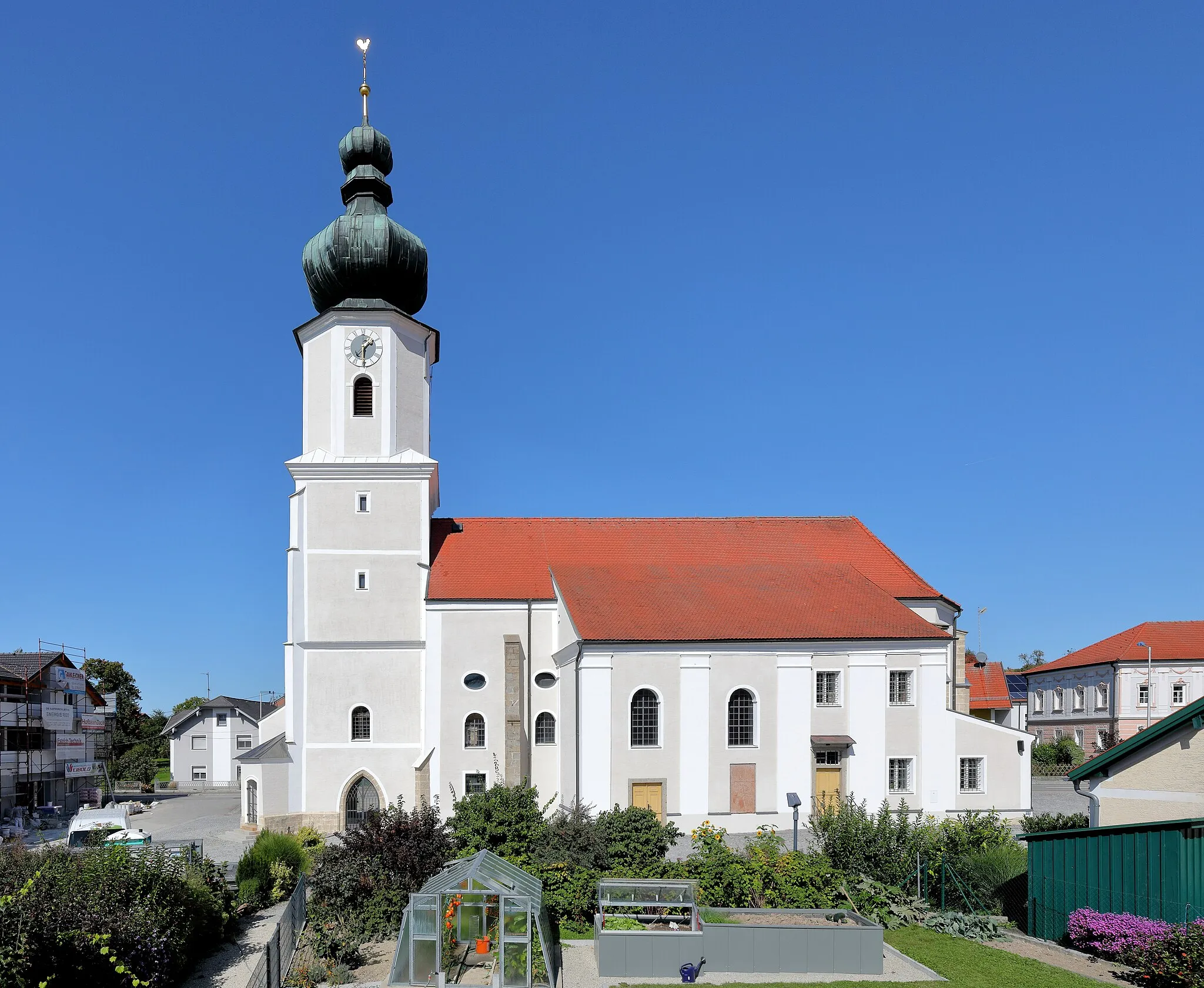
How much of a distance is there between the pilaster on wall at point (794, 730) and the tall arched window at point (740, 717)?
886mm

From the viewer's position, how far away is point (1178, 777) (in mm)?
16062

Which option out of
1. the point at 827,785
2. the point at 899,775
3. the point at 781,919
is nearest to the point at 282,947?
the point at 781,919

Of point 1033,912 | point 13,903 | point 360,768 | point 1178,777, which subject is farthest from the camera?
point 360,768

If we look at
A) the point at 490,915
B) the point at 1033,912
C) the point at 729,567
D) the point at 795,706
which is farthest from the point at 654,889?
the point at 729,567

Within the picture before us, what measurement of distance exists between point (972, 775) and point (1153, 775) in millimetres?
13456

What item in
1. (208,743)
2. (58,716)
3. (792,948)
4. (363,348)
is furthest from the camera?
(208,743)

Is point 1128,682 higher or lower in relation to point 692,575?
lower

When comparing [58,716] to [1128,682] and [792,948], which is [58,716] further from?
[1128,682]

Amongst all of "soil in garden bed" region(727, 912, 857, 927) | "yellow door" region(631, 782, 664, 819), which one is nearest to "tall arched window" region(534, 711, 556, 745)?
"yellow door" region(631, 782, 664, 819)

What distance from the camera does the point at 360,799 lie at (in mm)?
30062

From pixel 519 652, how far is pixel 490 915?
14.0 metres

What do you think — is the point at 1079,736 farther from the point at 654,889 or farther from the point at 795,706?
the point at 654,889

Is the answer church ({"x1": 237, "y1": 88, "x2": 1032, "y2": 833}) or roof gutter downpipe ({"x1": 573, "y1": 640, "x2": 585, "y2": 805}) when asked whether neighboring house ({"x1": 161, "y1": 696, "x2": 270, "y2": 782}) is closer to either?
church ({"x1": 237, "y1": 88, "x2": 1032, "y2": 833})

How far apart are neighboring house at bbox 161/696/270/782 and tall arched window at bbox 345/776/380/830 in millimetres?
32330
